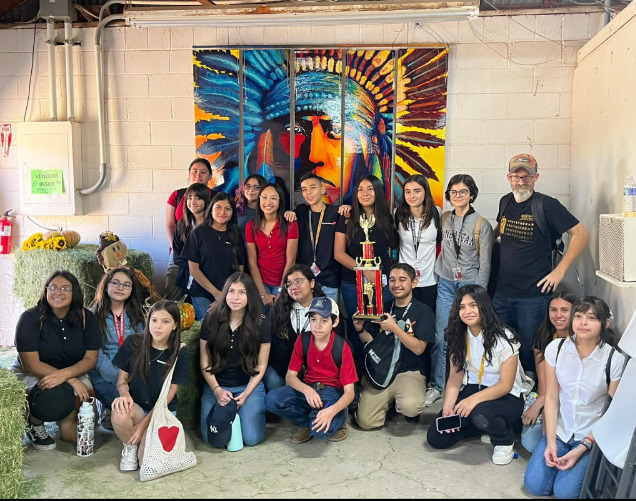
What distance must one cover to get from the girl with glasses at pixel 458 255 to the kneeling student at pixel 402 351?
0.95ft

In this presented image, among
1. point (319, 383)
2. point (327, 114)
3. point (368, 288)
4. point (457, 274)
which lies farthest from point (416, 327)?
point (327, 114)

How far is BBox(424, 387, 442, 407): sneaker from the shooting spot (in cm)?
449

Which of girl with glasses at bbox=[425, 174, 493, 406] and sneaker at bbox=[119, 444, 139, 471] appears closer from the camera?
sneaker at bbox=[119, 444, 139, 471]

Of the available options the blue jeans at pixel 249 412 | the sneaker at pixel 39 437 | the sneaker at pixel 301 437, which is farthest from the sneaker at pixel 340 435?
the sneaker at pixel 39 437

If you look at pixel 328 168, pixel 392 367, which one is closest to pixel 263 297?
pixel 392 367

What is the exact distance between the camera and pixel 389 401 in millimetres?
4199

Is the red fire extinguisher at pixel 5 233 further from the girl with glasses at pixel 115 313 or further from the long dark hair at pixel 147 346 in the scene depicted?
the long dark hair at pixel 147 346

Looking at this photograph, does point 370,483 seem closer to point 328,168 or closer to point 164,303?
point 164,303

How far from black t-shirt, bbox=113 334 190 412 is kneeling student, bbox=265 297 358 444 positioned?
1.84 feet

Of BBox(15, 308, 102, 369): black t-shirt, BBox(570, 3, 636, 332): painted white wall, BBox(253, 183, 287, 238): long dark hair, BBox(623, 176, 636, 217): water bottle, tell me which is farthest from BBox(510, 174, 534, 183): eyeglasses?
BBox(15, 308, 102, 369): black t-shirt

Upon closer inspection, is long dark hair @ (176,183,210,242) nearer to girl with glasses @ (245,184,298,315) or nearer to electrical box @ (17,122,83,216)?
girl with glasses @ (245,184,298,315)

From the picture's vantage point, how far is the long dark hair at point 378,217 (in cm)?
463

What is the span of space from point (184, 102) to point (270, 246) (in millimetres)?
1837

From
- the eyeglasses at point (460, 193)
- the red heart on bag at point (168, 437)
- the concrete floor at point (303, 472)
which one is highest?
the eyeglasses at point (460, 193)
